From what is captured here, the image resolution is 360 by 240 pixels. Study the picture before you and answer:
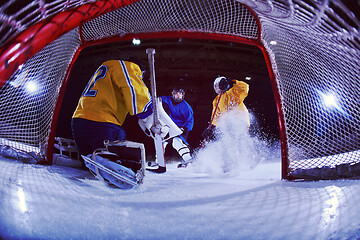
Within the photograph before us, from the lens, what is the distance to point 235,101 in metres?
2.79

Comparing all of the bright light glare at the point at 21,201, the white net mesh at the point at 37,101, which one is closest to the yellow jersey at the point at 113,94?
the bright light glare at the point at 21,201

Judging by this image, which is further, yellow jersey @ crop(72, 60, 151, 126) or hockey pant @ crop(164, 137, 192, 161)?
hockey pant @ crop(164, 137, 192, 161)

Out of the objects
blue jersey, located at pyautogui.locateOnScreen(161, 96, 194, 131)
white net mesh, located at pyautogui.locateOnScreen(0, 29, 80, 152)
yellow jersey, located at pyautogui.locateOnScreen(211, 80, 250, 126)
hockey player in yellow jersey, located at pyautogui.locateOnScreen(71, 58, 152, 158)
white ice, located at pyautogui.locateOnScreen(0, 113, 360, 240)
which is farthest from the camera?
blue jersey, located at pyautogui.locateOnScreen(161, 96, 194, 131)

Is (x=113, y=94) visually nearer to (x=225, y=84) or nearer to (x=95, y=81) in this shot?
(x=95, y=81)

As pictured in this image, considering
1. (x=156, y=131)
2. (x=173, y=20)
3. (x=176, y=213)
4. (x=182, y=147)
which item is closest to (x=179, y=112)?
(x=182, y=147)

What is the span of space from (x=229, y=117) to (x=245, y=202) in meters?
2.04

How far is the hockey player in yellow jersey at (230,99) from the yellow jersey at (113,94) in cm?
179

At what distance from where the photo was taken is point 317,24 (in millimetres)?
1001

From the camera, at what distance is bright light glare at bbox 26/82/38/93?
163 cm

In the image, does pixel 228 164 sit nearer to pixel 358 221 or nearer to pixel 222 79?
pixel 222 79

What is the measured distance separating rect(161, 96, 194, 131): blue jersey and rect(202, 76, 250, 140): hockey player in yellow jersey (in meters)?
0.55

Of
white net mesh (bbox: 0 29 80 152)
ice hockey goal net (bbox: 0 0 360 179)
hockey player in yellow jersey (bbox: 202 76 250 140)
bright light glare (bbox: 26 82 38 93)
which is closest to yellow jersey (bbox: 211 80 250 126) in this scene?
hockey player in yellow jersey (bbox: 202 76 250 140)

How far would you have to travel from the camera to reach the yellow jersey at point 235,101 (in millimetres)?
2727

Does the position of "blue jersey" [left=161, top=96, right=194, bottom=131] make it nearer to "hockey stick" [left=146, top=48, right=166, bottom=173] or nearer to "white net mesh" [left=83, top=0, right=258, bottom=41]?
"hockey stick" [left=146, top=48, right=166, bottom=173]
